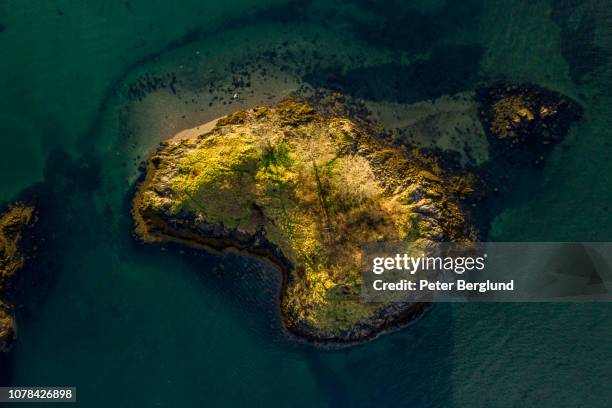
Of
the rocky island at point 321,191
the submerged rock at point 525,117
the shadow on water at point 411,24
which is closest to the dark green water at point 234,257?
the shadow on water at point 411,24

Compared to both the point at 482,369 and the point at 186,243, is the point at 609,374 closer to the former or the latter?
the point at 482,369

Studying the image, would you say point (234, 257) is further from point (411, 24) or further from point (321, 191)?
point (411, 24)

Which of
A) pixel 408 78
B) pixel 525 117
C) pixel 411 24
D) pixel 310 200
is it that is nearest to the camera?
pixel 310 200

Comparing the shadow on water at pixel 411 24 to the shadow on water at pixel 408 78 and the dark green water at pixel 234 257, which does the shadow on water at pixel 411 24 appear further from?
the shadow on water at pixel 408 78

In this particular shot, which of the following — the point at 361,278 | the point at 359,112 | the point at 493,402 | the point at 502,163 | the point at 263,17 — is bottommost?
the point at 493,402

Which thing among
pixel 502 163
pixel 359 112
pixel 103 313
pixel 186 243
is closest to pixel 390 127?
pixel 359 112

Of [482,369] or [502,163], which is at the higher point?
[502,163]

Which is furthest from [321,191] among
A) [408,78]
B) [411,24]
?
[411,24]
